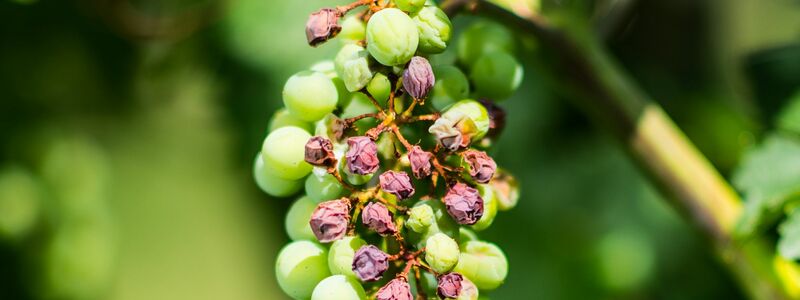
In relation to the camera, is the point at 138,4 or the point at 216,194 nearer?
the point at 138,4

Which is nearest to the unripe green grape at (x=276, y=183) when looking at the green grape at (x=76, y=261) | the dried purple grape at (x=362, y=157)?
the dried purple grape at (x=362, y=157)

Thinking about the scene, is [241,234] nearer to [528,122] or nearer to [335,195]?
[528,122]

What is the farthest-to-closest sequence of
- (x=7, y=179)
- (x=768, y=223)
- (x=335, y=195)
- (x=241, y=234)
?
(x=241, y=234) < (x=7, y=179) < (x=768, y=223) < (x=335, y=195)

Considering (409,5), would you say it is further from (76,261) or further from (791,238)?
(76,261)

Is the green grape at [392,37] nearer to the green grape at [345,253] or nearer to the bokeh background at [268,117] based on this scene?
the green grape at [345,253]

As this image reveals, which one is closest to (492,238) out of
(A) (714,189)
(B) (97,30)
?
(A) (714,189)

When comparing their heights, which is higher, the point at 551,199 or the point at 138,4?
the point at 551,199

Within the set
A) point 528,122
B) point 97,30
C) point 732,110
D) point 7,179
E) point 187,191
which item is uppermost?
point 732,110
